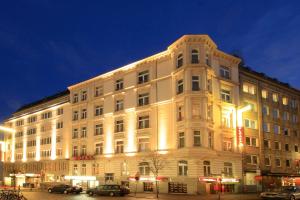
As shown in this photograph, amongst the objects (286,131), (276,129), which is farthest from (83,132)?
(286,131)

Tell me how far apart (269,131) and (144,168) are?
75.4ft

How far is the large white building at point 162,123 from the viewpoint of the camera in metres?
A: 54.1

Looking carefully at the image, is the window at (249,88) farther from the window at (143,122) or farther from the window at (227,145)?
the window at (143,122)

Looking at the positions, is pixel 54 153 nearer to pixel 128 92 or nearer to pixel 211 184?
pixel 128 92

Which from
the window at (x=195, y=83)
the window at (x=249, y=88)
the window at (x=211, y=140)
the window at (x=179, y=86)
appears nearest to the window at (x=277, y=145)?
the window at (x=249, y=88)

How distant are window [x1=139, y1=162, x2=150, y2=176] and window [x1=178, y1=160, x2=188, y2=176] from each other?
641cm

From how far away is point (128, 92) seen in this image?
217 ft

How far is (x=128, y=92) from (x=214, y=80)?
48.9ft

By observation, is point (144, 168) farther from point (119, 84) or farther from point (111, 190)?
point (119, 84)

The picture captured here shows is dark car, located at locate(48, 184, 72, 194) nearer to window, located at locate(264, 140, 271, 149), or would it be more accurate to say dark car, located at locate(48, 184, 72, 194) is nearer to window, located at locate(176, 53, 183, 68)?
window, located at locate(176, 53, 183, 68)

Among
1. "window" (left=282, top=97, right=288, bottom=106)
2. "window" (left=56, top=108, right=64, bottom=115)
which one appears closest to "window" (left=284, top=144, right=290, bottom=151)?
"window" (left=282, top=97, right=288, bottom=106)

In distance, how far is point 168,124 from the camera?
58344mm

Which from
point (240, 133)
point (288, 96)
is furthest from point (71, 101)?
point (288, 96)

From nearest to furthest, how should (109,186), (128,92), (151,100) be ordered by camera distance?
1. (109,186)
2. (151,100)
3. (128,92)
